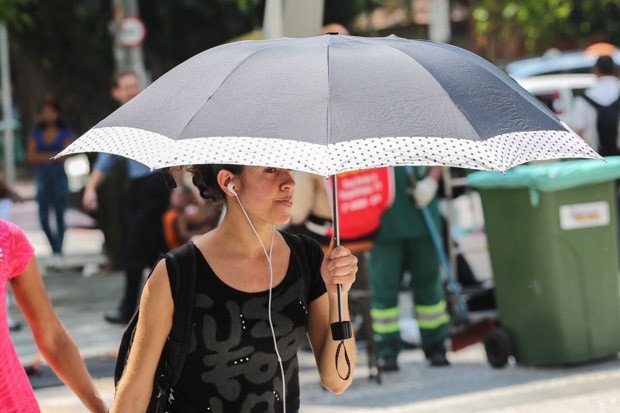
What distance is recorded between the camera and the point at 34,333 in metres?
3.71

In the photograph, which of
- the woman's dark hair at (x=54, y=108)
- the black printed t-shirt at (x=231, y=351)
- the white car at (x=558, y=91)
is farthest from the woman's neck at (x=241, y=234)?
the white car at (x=558, y=91)

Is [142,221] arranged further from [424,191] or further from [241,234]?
[241,234]

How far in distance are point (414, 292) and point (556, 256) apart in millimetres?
989

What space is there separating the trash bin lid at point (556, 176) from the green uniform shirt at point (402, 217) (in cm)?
51

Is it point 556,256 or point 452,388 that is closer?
point 452,388

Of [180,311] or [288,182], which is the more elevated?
[288,182]

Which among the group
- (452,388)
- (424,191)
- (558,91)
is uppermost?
(558,91)

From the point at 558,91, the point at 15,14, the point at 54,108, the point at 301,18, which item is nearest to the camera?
the point at 301,18

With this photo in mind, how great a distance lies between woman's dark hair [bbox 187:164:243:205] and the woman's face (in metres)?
0.05

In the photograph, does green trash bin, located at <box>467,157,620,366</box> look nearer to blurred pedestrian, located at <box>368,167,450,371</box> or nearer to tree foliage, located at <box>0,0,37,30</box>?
blurred pedestrian, located at <box>368,167,450,371</box>

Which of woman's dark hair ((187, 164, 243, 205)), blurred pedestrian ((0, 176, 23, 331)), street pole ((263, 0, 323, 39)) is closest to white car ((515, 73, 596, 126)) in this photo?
blurred pedestrian ((0, 176, 23, 331))

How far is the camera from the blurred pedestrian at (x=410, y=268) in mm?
8578

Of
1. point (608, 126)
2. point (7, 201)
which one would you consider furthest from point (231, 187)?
point (608, 126)

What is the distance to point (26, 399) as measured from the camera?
3.54 m
